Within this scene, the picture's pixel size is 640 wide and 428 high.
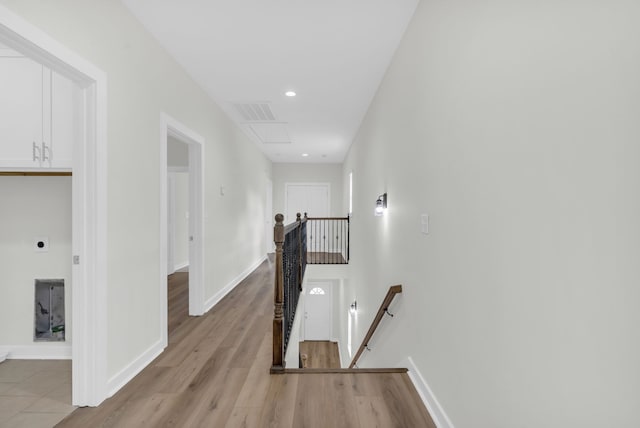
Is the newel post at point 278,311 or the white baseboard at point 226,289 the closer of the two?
the newel post at point 278,311

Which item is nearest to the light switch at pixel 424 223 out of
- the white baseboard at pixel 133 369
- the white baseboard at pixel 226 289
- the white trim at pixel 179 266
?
the white baseboard at pixel 133 369

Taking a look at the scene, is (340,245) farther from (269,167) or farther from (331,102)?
(331,102)

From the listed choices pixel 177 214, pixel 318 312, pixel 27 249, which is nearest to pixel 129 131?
pixel 27 249

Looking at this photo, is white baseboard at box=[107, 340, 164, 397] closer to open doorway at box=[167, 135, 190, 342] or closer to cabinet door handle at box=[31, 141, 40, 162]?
cabinet door handle at box=[31, 141, 40, 162]

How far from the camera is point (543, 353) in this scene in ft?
3.43

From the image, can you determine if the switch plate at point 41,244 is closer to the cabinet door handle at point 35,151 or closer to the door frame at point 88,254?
the cabinet door handle at point 35,151

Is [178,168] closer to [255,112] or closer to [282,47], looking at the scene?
[255,112]

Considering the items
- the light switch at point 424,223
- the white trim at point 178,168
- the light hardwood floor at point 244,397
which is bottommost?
the light hardwood floor at point 244,397

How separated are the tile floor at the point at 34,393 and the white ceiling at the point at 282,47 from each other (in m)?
2.82

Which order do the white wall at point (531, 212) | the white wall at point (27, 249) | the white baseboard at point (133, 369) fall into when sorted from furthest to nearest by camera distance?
the white wall at point (27, 249), the white baseboard at point (133, 369), the white wall at point (531, 212)

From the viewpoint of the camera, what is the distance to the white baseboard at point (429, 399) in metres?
1.78

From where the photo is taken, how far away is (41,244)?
8.39ft

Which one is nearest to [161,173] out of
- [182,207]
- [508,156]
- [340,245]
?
[508,156]

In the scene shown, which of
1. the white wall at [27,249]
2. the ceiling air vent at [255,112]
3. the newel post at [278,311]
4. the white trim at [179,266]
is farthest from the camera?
the white trim at [179,266]
